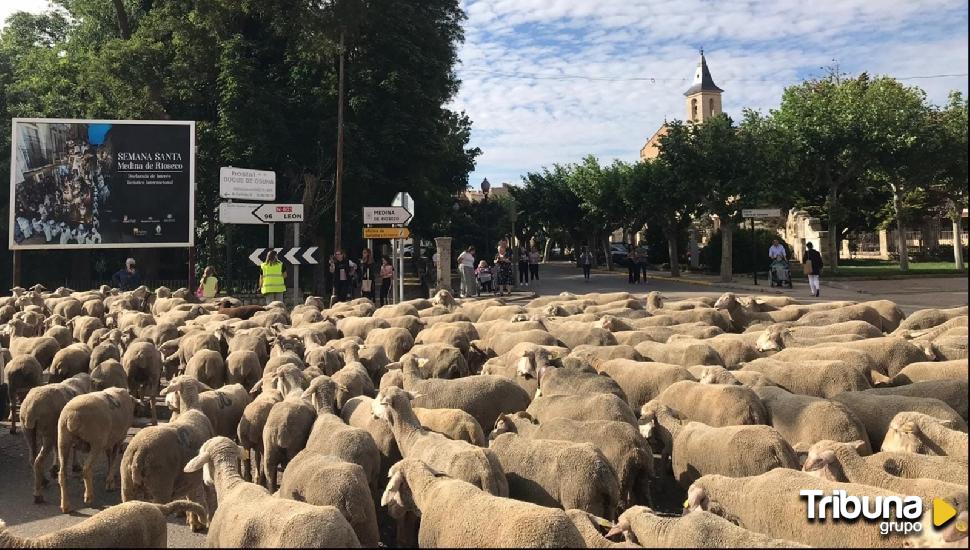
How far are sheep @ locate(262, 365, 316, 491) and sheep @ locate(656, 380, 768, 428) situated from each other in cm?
337

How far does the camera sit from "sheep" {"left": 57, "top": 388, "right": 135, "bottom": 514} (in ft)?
21.6

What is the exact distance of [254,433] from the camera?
7156 millimetres

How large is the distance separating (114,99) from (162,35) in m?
2.83

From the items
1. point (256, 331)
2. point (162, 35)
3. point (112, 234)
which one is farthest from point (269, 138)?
point (256, 331)

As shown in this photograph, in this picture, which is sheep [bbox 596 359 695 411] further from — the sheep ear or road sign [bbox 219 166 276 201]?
road sign [bbox 219 166 276 201]

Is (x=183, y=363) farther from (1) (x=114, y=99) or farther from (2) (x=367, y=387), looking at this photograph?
(1) (x=114, y=99)

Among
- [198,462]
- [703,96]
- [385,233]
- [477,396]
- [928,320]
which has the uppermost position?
[703,96]

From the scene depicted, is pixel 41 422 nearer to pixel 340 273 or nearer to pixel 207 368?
pixel 207 368

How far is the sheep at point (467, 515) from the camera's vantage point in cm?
420

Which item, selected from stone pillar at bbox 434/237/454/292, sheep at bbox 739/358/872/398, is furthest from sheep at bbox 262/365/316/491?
stone pillar at bbox 434/237/454/292

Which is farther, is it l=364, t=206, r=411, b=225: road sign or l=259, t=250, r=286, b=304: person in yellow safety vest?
l=364, t=206, r=411, b=225: road sign

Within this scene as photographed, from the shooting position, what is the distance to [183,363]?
1073 centimetres

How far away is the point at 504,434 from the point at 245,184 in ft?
50.5

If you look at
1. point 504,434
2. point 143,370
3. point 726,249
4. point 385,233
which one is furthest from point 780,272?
point 504,434
